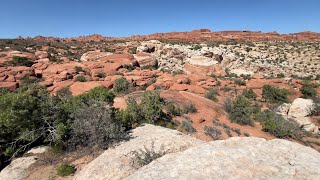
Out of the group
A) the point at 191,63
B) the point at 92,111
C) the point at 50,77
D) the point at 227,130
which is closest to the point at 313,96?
the point at 227,130

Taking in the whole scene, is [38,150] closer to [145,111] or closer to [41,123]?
[41,123]

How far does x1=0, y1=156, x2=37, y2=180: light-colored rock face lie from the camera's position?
912 cm

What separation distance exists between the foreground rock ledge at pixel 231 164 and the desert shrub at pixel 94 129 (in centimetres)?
210

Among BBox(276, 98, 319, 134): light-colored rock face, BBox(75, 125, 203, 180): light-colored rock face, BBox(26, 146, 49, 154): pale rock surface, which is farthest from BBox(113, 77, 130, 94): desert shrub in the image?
BBox(276, 98, 319, 134): light-colored rock face

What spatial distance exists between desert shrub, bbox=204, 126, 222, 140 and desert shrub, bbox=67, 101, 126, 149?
6220mm

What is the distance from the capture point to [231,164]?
5.95m

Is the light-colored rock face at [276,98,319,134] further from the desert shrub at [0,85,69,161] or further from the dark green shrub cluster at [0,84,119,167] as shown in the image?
the desert shrub at [0,85,69,161]

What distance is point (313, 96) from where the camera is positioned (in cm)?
2627

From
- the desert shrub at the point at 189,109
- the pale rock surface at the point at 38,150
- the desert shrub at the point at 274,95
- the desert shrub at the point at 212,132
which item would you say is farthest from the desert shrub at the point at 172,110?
the desert shrub at the point at 274,95

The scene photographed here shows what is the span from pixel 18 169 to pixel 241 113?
15132 mm

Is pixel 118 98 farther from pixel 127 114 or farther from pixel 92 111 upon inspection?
pixel 92 111

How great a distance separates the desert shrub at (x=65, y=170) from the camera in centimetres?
899

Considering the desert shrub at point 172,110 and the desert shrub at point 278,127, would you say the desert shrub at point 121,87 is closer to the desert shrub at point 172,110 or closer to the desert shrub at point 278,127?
the desert shrub at point 172,110

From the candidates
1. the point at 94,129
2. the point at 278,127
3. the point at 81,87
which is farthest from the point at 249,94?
the point at 94,129
